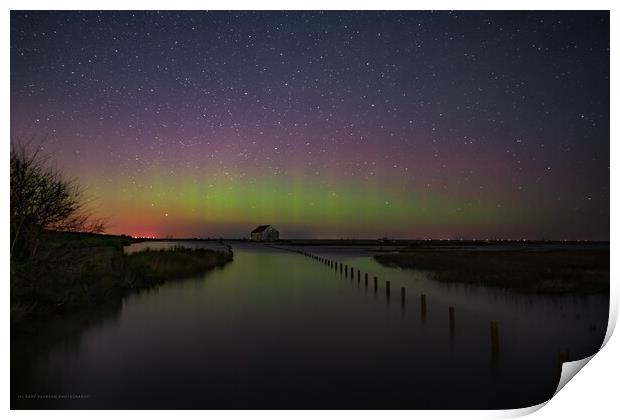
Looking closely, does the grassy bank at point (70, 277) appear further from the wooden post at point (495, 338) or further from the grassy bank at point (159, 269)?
the wooden post at point (495, 338)

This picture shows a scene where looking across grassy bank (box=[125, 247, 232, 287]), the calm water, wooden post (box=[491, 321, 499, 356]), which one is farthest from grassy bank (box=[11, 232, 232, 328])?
wooden post (box=[491, 321, 499, 356])

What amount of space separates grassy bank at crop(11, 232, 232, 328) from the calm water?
0.70 m

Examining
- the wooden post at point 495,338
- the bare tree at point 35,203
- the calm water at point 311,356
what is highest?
the bare tree at point 35,203

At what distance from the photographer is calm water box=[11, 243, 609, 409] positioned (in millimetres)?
5969

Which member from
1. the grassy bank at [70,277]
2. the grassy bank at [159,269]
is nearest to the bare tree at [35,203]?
the grassy bank at [70,277]

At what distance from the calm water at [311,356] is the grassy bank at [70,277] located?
0.70 metres

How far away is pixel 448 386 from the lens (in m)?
6.07

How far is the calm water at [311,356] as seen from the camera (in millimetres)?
5969

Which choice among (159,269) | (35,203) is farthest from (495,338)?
(159,269)

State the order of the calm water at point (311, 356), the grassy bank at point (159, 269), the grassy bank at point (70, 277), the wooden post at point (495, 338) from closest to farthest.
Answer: the calm water at point (311, 356), the wooden post at point (495, 338), the grassy bank at point (70, 277), the grassy bank at point (159, 269)

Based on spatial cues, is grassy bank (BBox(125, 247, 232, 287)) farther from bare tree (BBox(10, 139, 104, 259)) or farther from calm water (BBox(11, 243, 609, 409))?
bare tree (BBox(10, 139, 104, 259))

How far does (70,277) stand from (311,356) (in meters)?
4.94
